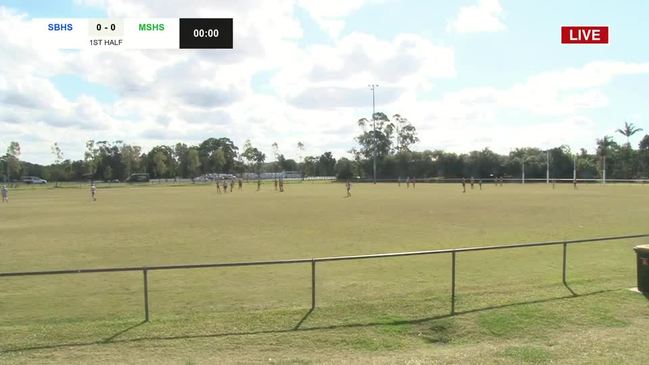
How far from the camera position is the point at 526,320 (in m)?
7.80

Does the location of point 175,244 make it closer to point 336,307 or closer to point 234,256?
point 234,256

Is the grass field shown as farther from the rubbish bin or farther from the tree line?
the tree line

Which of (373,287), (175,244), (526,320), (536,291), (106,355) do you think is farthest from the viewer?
(175,244)

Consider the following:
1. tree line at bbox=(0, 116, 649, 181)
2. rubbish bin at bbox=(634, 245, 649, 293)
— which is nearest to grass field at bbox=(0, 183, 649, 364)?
rubbish bin at bbox=(634, 245, 649, 293)

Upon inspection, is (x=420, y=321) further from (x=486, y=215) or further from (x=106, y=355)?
(x=486, y=215)

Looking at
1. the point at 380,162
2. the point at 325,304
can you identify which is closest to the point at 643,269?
the point at 325,304

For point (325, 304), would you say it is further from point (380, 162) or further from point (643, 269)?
point (380, 162)

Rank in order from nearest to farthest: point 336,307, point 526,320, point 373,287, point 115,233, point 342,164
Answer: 1. point 526,320
2. point 336,307
3. point 373,287
4. point 115,233
5. point 342,164

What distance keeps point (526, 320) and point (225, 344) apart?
4476mm

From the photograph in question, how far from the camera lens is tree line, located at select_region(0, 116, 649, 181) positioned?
345 feet

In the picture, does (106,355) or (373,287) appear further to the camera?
(373,287)

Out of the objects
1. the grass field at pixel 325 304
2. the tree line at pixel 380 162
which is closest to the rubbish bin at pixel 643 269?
the grass field at pixel 325 304

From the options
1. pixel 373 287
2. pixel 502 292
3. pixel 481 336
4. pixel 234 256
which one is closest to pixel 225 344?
pixel 481 336

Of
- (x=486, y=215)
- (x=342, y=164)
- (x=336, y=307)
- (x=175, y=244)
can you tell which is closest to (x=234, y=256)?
(x=175, y=244)
